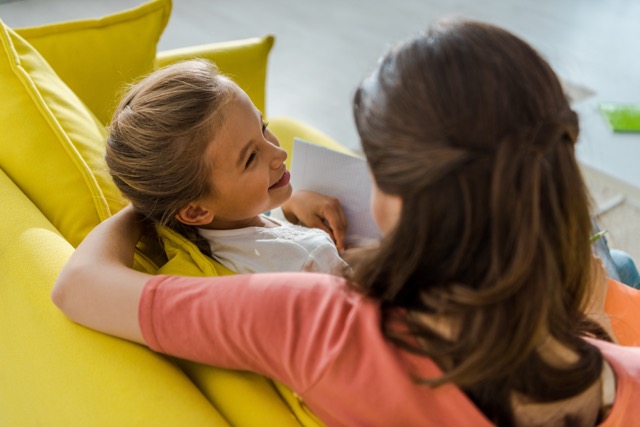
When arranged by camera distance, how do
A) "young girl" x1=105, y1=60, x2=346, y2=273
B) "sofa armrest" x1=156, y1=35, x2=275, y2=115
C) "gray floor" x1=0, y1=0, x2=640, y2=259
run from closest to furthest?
"young girl" x1=105, y1=60, x2=346, y2=273, "sofa armrest" x1=156, y1=35, x2=275, y2=115, "gray floor" x1=0, y1=0, x2=640, y2=259

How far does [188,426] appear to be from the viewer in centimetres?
83

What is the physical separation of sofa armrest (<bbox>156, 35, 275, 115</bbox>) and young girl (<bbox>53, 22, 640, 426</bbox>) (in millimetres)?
830

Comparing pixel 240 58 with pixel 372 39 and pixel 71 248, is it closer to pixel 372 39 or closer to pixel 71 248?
pixel 71 248

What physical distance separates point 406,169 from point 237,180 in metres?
0.52

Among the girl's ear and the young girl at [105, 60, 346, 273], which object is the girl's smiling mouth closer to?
the young girl at [105, 60, 346, 273]

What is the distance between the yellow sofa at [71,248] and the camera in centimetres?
87

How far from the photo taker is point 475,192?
661 millimetres

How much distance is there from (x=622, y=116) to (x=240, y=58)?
70.4 inches

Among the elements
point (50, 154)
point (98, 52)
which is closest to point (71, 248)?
point (50, 154)

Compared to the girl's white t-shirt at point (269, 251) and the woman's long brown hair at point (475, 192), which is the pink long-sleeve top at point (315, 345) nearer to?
the woman's long brown hair at point (475, 192)

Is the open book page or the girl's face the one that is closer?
the girl's face

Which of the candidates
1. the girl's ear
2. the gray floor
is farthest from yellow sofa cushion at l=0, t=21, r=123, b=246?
the gray floor

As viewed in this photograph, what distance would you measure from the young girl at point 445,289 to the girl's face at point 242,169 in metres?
0.29

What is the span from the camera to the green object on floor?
107 inches
